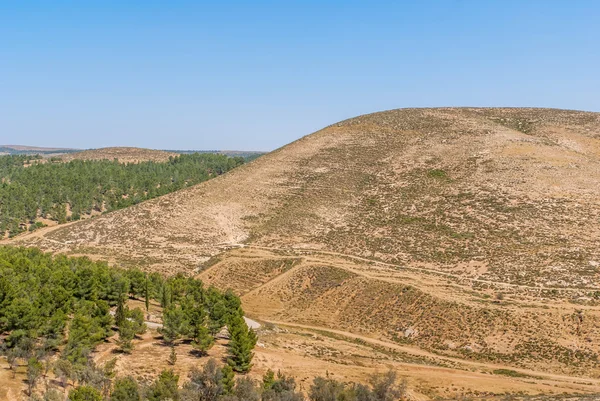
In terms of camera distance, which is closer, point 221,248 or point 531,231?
point 531,231

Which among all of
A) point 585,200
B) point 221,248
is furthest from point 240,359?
point 585,200

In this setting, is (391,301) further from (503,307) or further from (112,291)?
(112,291)

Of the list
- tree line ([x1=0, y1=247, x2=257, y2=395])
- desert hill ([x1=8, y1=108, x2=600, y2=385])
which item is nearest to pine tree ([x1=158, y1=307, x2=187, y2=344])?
tree line ([x1=0, y1=247, x2=257, y2=395])

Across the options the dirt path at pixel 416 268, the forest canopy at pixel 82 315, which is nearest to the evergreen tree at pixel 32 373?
the forest canopy at pixel 82 315

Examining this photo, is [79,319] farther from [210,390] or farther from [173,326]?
[210,390]

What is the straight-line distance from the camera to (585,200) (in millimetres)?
74250

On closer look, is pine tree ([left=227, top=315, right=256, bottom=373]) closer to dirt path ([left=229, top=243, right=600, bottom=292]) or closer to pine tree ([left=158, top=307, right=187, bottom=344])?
pine tree ([left=158, top=307, right=187, bottom=344])

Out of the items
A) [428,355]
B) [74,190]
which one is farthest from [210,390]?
[74,190]

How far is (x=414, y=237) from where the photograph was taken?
72.9 m

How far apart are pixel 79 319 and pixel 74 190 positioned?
4378 inches

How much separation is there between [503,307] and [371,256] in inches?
869

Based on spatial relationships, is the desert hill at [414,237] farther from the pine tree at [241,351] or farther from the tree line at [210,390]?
the tree line at [210,390]

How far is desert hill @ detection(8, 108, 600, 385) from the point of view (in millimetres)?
50188

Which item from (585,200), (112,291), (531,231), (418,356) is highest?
(585,200)
